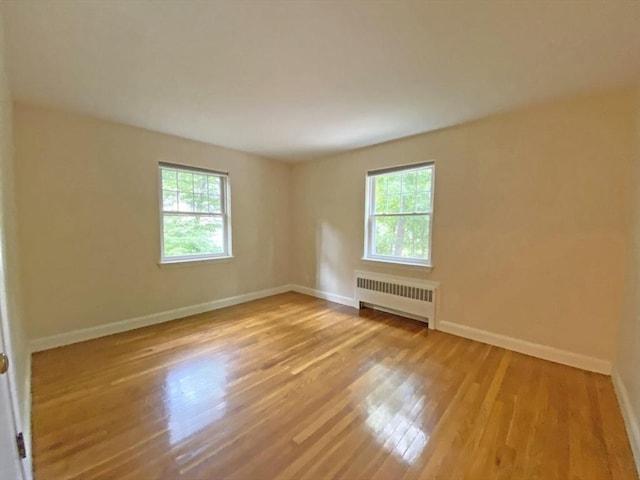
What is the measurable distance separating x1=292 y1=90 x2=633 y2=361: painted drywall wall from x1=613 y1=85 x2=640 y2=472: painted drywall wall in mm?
166

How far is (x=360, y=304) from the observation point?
4.18 m

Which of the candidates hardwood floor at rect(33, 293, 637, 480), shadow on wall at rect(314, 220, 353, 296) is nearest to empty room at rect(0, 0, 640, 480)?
hardwood floor at rect(33, 293, 637, 480)

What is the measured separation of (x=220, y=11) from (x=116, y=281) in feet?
10.0

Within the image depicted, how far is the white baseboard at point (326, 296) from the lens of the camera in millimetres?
4332

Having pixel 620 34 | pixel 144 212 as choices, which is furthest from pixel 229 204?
pixel 620 34

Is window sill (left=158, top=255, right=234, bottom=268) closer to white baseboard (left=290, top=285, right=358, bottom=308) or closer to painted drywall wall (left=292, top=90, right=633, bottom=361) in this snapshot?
white baseboard (left=290, top=285, right=358, bottom=308)

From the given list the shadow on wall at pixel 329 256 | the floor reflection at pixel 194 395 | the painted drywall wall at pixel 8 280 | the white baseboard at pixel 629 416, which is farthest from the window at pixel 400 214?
the painted drywall wall at pixel 8 280

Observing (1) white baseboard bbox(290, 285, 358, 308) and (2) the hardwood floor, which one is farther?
(1) white baseboard bbox(290, 285, 358, 308)

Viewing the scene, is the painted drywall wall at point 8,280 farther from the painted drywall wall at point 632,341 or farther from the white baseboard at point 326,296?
the white baseboard at point 326,296

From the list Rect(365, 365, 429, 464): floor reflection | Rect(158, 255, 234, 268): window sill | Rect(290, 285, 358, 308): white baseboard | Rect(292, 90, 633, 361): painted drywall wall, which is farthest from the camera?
Rect(290, 285, 358, 308): white baseboard

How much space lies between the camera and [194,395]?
6.83 feet

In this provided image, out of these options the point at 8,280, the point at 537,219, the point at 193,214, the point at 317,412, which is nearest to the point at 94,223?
the point at 193,214

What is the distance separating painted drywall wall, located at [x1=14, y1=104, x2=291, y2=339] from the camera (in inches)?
107

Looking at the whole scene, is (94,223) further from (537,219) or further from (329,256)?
(537,219)
